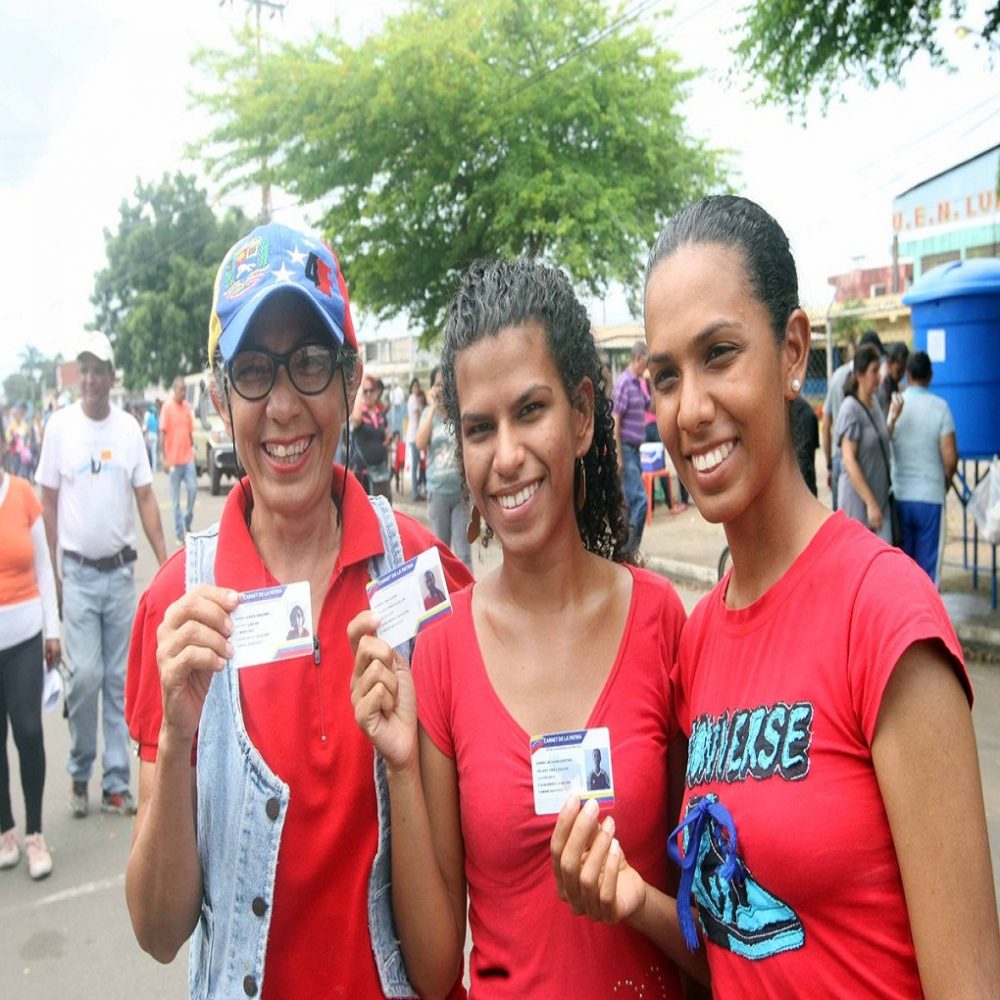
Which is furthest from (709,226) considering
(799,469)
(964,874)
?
(964,874)

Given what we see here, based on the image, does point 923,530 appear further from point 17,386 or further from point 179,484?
point 17,386

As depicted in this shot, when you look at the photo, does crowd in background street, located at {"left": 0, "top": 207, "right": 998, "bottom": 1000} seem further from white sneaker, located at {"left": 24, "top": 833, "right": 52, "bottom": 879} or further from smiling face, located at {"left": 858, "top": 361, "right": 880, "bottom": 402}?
smiling face, located at {"left": 858, "top": 361, "right": 880, "bottom": 402}

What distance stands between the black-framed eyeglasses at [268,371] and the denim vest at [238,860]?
528 mm

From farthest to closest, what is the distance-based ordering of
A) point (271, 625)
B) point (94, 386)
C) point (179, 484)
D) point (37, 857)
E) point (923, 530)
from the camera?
point (179, 484) < point (923, 530) < point (94, 386) < point (37, 857) < point (271, 625)

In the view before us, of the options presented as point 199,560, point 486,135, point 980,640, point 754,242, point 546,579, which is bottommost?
point 980,640

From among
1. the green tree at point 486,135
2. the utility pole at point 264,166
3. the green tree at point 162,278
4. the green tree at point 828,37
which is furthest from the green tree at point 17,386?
the green tree at point 828,37

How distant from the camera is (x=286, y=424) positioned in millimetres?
1850

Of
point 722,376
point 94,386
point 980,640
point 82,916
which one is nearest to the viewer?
point 722,376

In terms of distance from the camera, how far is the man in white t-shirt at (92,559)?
5.39m

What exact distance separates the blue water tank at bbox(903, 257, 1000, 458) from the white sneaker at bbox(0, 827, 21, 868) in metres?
7.35

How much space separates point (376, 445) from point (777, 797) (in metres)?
9.61

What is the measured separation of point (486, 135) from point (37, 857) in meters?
13.4

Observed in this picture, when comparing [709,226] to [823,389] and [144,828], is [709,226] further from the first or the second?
[823,389]

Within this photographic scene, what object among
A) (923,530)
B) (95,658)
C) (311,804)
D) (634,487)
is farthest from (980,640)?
(311,804)
